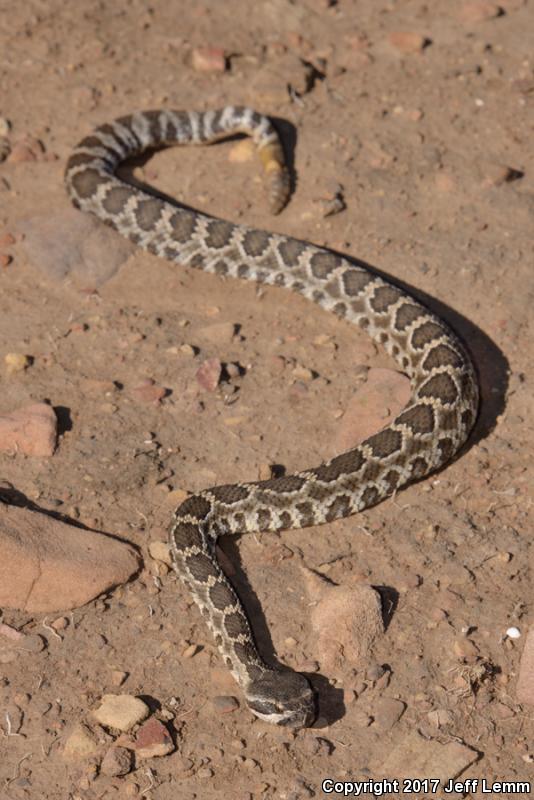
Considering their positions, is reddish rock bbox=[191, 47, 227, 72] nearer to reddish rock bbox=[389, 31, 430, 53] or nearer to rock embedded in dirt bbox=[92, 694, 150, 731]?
reddish rock bbox=[389, 31, 430, 53]

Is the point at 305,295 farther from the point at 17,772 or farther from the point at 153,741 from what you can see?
the point at 17,772

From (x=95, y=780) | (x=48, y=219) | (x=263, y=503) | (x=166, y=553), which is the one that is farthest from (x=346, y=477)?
(x=48, y=219)

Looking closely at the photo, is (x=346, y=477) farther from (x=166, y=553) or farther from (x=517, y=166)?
(x=517, y=166)

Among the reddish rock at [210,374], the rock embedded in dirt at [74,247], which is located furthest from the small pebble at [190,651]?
the rock embedded in dirt at [74,247]

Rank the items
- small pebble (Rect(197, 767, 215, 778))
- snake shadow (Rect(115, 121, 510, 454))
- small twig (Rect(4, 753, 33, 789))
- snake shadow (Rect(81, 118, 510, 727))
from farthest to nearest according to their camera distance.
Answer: snake shadow (Rect(115, 121, 510, 454)) < snake shadow (Rect(81, 118, 510, 727)) < small pebble (Rect(197, 767, 215, 778)) < small twig (Rect(4, 753, 33, 789))

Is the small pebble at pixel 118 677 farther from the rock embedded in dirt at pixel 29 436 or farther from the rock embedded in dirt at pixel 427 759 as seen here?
the rock embedded in dirt at pixel 29 436

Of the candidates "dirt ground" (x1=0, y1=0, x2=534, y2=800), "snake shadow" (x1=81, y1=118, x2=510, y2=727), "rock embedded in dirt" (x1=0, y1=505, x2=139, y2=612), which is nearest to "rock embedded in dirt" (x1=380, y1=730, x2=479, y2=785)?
"dirt ground" (x1=0, y1=0, x2=534, y2=800)
